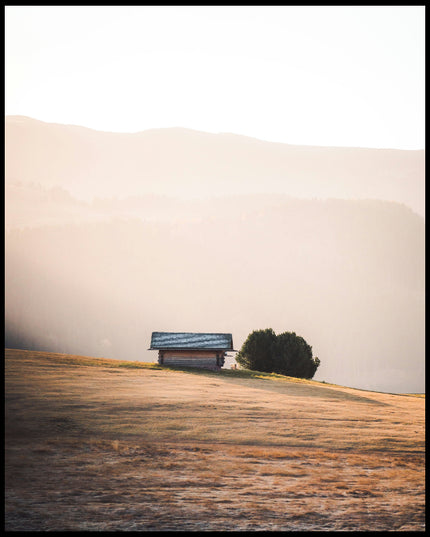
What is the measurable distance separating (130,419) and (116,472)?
29.6ft

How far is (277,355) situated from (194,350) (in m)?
23.3

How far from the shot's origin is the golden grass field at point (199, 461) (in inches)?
645

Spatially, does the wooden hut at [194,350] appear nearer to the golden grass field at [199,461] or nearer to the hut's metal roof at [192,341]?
the hut's metal roof at [192,341]

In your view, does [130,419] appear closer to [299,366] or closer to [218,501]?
[218,501]

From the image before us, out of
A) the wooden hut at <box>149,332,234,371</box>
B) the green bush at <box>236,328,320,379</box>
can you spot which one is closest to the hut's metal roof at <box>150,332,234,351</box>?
the wooden hut at <box>149,332,234,371</box>

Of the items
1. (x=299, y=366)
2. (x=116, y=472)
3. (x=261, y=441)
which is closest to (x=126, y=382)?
(x=261, y=441)

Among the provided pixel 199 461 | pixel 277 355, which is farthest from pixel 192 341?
pixel 199 461

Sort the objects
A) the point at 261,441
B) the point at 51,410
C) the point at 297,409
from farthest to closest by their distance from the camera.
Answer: the point at 297,409 → the point at 51,410 → the point at 261,441

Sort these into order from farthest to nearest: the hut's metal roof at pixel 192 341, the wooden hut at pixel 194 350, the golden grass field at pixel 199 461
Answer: the hut's metal roof at pixel 192 341, the wooden hut at pixel 194 350, the golden grass field at pixel 199 461

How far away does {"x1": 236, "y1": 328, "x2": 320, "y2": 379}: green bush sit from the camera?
84.6 m

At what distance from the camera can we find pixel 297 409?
37.3 metres

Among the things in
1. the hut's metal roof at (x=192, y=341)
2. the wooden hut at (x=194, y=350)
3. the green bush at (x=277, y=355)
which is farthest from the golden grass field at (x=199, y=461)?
the green bush at (x=277, y=355)

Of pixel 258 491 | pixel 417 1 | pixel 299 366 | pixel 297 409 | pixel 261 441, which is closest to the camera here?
pixel 258 491

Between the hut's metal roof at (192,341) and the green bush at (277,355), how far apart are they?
63.0 feet
